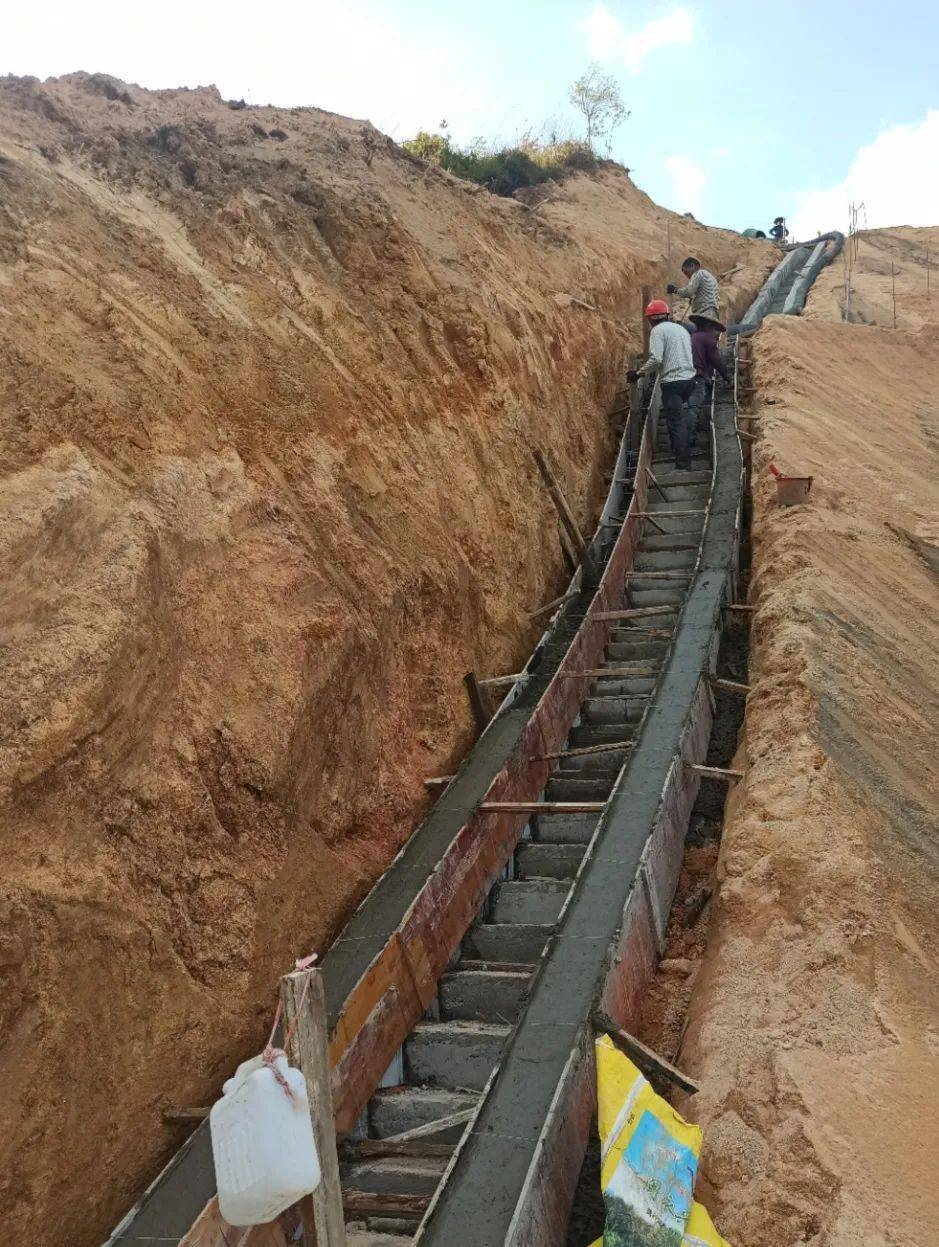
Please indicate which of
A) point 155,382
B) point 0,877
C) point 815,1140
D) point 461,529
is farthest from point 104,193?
point 815,1140

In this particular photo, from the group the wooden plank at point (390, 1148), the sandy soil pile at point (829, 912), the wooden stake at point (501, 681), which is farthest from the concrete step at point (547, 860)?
the wooden plank at point (390, 1148)

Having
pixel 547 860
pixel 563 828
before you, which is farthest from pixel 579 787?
pixel 547 860

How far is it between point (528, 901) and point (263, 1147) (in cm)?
335

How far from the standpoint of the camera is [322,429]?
7.23 m

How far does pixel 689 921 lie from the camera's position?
587 centimetres

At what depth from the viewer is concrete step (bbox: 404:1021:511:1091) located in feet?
16.5

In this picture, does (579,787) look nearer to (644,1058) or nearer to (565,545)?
(644,1058)

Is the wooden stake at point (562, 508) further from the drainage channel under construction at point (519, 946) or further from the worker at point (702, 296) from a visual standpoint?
the worker at point (702, 296)

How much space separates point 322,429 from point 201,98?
645 centimetres

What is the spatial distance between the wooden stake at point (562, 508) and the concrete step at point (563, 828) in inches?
132

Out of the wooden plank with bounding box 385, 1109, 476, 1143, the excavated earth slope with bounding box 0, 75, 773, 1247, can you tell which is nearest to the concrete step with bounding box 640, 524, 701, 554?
the excavated earth slope with bounding box 0, 75, 773, 1247

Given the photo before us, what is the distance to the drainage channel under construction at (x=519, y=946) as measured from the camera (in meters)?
4.04

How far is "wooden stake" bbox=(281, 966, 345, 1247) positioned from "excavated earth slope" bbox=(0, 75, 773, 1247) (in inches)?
48.4

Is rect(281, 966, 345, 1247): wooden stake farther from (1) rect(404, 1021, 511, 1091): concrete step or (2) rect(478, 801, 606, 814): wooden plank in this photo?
(2) rect(478, 801, 606, 814): wooden plank
